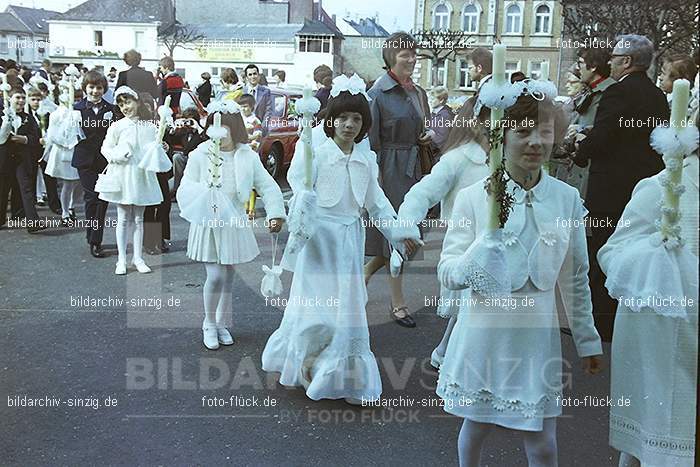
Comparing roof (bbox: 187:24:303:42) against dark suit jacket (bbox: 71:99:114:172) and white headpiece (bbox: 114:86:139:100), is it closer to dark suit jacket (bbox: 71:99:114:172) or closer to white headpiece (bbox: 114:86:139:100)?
white headpiece (bbox: 114:86:139:100)

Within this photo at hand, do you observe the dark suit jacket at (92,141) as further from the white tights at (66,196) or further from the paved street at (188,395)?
Result: the white tights at (66,196)

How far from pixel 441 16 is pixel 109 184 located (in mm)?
3259

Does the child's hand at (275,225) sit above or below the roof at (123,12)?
below

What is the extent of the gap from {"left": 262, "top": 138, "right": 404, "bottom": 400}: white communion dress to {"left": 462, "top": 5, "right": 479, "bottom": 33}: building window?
1340 millimetres

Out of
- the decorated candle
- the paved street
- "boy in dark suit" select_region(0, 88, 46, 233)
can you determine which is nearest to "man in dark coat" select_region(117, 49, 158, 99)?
the decorated candle

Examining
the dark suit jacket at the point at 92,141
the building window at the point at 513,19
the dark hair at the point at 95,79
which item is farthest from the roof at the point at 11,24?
the building window at the point at 513,19

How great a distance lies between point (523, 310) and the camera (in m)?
2.46

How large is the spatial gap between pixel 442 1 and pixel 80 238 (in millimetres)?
4849

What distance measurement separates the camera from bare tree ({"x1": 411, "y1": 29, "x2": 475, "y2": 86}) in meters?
4.54

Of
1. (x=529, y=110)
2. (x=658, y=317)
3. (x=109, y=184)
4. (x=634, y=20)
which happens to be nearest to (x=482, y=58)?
(x=634, y=20)

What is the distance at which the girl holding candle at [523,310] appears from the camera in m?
2.44

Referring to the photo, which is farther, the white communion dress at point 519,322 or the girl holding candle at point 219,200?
the girl holding candle at point 219,200

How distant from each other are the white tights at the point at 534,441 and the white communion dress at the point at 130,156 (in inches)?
170

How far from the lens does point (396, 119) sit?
4.93 m
